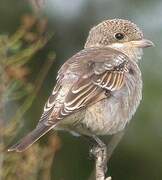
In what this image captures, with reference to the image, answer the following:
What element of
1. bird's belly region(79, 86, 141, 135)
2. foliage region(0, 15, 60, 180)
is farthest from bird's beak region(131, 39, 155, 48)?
foliage region(0, 15, 60, 180)

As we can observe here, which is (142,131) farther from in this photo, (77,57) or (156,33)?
(77,57)

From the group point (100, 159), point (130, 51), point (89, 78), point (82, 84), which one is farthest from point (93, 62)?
point (100, 159)

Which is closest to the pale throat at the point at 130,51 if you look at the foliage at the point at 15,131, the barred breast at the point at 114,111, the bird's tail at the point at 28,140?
the barred breast at the point at 114,111

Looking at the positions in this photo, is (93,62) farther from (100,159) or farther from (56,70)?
(56,70)

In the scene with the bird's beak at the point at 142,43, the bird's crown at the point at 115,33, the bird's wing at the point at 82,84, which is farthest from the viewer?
the bird's crown at the point at 115,33

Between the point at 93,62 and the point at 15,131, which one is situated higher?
the point at 93,62

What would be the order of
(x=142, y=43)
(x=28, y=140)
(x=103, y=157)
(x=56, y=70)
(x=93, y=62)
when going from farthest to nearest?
(x=56, y=70), (x=142, y=43), (x=93, y=62), (x=103, y=157), (x=28, y=140)

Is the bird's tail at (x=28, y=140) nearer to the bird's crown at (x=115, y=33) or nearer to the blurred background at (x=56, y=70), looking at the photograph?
the blurred background at (x=56, y=70)
